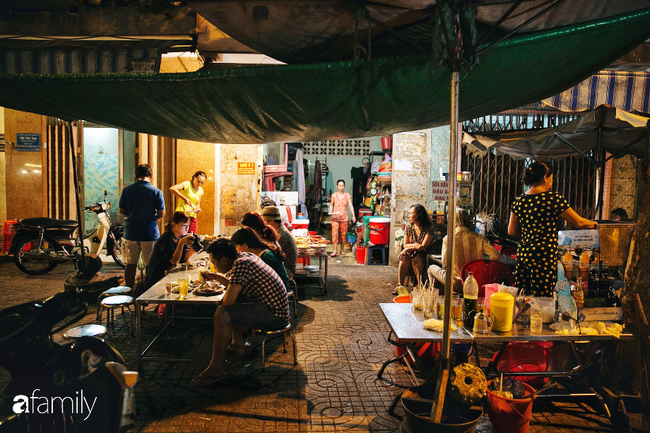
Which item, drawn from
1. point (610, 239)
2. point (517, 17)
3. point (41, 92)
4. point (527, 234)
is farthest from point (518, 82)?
point (41, 92)

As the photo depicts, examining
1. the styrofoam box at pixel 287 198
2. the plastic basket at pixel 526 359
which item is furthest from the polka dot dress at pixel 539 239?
the styrofoam box at pixel 287 198

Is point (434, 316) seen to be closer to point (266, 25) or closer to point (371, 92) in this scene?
point (371, 92)

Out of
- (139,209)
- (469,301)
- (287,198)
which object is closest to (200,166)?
(287,198)

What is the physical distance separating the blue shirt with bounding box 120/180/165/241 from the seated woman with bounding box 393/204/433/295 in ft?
13.6

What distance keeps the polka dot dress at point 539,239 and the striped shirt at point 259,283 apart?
2.48 m

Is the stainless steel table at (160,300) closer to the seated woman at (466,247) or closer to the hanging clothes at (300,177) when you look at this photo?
the seated woman at (466,247)

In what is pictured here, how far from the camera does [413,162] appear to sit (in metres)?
9.80

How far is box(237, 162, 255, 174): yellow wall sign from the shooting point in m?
9.59

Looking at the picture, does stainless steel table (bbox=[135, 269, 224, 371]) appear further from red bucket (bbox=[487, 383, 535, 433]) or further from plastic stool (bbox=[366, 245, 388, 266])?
plastic stool (bbox=[366, 245, 388, 266])

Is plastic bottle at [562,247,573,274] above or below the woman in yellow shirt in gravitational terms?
below

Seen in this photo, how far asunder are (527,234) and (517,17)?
2.28m

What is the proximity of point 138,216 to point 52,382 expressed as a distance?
176 inches

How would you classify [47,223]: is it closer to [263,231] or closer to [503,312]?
[263,231]

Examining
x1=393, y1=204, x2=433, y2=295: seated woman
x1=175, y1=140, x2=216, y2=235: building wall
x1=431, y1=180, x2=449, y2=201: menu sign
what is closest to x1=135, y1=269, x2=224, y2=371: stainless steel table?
x1=393, y1=204, x2=433, y2=295: seated woman
